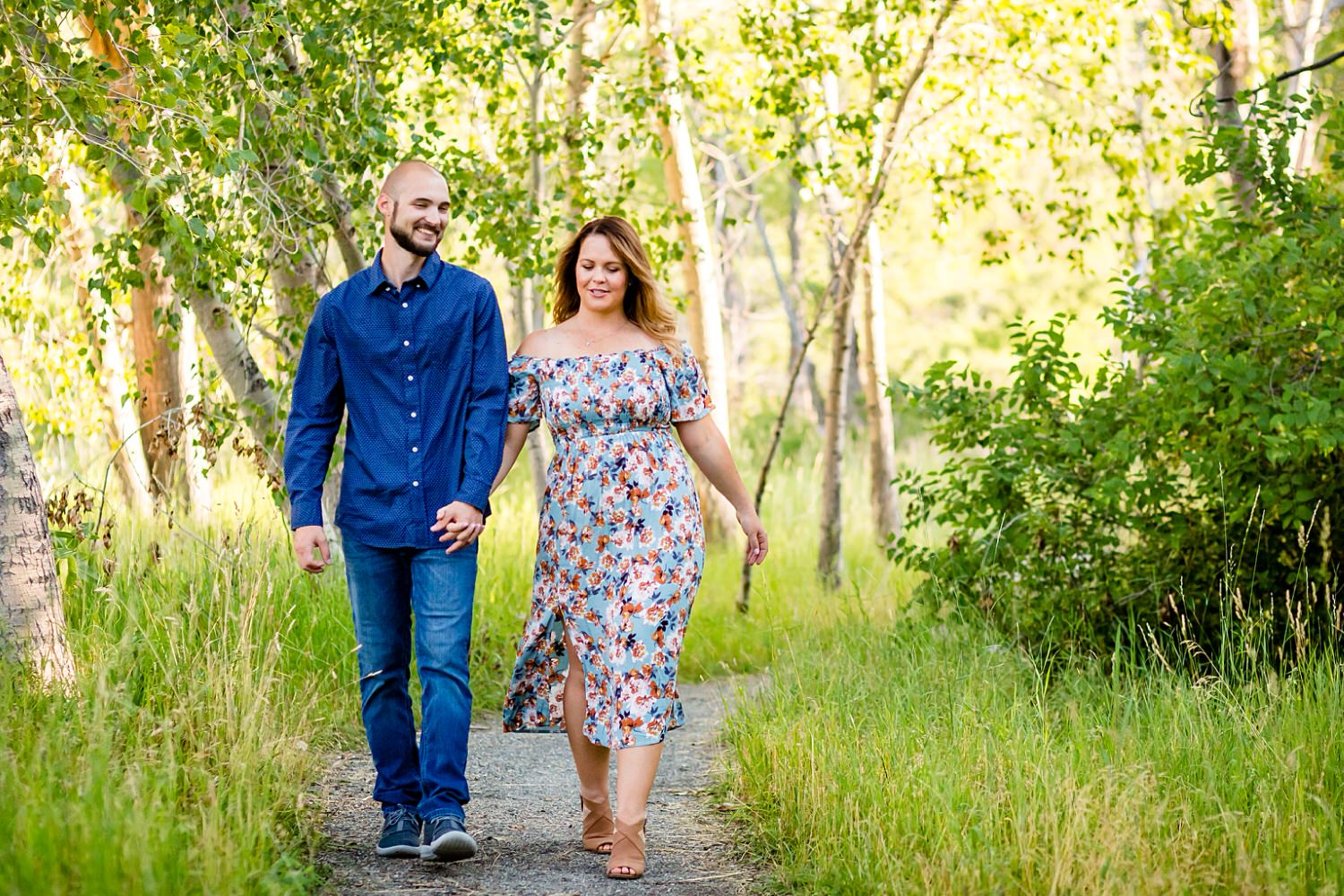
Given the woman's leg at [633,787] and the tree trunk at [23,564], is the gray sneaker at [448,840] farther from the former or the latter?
the tree trunk at [23,564]

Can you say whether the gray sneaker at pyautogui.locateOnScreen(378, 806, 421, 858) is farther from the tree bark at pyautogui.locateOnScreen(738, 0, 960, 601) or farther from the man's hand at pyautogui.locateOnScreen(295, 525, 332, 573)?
the tree bark at pyautogui.locateOnScreen(738, 0, 960, 601)

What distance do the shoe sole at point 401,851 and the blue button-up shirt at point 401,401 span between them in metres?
0.90

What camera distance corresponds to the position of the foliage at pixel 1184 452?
19.1 feet

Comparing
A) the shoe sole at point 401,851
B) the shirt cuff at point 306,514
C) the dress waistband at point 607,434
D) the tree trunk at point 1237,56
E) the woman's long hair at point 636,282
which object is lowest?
the shoe sole at point 401,851

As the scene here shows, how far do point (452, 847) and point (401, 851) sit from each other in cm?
26

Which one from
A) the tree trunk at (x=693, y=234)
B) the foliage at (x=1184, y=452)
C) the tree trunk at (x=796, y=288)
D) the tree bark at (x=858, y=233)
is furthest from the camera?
the tree trunk at (x=796, y=288)

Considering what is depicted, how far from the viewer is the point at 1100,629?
671 centimetres

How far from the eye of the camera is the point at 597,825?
14.5 ft

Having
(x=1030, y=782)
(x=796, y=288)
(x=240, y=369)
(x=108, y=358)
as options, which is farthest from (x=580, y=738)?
(x=796, y=288)

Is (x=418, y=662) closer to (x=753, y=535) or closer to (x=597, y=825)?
(x=597, y=825)

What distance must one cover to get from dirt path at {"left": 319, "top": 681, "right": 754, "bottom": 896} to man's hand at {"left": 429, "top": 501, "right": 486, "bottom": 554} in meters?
0.95

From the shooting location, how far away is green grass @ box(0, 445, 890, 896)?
318 centimetres

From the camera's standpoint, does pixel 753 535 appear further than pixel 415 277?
Yes

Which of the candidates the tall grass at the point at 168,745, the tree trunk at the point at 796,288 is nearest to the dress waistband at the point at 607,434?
the tall grass at the point at 168,745
